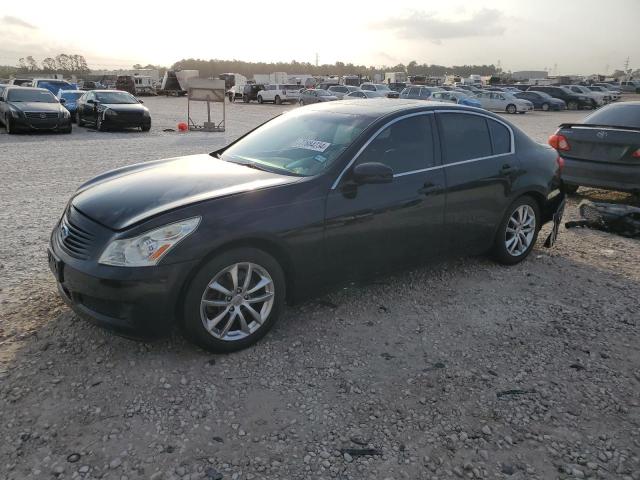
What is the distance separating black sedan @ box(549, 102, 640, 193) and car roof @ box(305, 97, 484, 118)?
359 cm

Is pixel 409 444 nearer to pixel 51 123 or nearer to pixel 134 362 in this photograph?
A: pixel 134 362

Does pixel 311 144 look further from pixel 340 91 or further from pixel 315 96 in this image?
pixel 340 91

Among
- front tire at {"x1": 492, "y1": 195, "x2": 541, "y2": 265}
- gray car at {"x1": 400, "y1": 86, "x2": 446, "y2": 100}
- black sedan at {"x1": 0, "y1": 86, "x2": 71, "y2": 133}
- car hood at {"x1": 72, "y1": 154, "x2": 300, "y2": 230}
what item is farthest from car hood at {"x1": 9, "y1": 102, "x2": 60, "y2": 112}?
gray car at {"x1": 400, "y1": 86, "x2": 446, "y2": 100}

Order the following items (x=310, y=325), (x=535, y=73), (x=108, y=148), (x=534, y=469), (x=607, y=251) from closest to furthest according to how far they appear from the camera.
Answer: (x=534, y=469)
(x=310, y=325)
(x=607, y=251)
(x=108, y=148)
(x=535, y=73)

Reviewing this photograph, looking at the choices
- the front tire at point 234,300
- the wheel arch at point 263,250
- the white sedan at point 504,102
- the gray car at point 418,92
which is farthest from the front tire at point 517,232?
the white sedan at point 504,102

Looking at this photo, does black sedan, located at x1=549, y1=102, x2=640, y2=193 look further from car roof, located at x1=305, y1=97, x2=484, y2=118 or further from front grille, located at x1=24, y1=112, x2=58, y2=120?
front grille, located at x1=24, y1=112, x2=58, y2=120

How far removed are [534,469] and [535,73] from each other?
12691 centimetres

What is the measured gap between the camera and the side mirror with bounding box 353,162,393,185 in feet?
12.2

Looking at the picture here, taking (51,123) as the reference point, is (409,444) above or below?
below

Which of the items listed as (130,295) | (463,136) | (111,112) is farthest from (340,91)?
(130,295)

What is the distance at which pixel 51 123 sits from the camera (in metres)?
17.0

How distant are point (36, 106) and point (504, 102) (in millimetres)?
27490

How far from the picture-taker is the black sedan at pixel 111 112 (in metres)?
18.5

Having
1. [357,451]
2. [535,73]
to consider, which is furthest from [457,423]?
[535,73]
